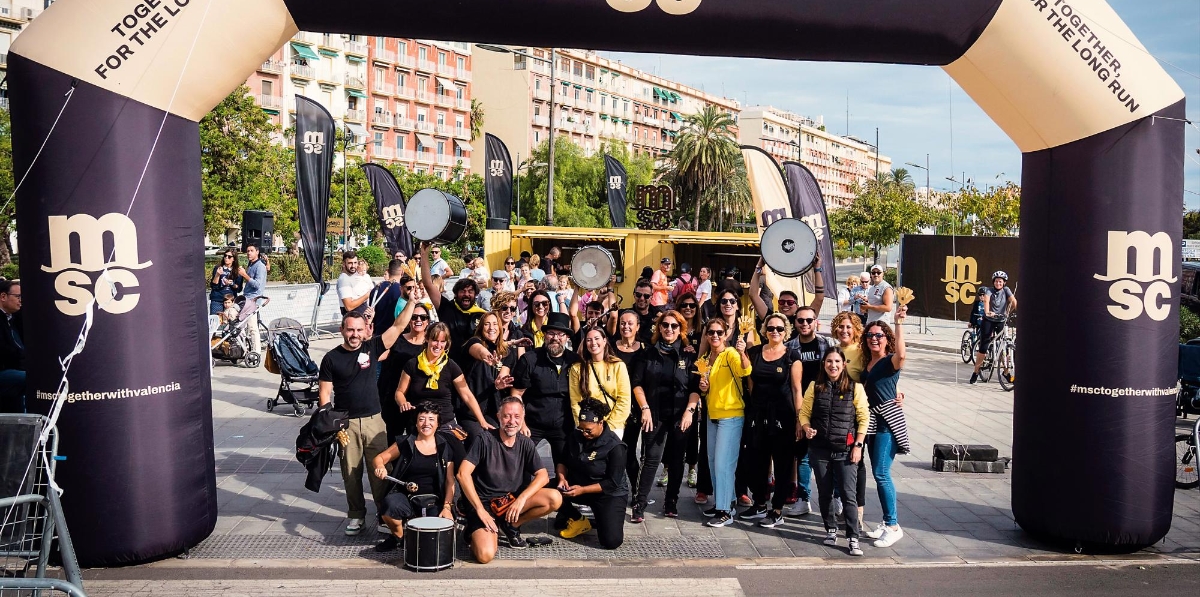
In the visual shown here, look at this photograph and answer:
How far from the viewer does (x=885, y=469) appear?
7.23 meters

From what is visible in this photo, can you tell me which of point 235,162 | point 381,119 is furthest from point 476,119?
point 235,162

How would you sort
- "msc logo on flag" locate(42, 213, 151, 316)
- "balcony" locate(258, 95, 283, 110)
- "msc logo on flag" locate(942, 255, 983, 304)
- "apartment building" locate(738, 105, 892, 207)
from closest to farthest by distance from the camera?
1. "msc logo on flag" locate(42, 213, 151, 316)
2. "msc logo on flag" locate(942, 255, 983, 304)
3. "balcony" locate(258, 95, 283, 110)
4. "apartment building" locate(738, 105, 892, 207)

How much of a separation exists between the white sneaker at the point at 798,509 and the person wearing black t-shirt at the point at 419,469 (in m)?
2.78

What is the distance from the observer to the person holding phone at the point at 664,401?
769 centimetres

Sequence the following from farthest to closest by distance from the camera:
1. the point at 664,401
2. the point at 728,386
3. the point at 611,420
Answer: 1. the point at 664,401
2. the point at 728,386
3. the point at 611,420

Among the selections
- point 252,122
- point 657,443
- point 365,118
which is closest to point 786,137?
point 365,118

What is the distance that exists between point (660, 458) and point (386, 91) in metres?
66.8

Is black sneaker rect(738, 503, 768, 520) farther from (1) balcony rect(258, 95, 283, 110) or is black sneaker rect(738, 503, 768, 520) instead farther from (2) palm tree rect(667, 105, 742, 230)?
(1) balcony rect(258, 95, 283, 110)

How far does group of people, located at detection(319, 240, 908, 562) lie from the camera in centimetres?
698

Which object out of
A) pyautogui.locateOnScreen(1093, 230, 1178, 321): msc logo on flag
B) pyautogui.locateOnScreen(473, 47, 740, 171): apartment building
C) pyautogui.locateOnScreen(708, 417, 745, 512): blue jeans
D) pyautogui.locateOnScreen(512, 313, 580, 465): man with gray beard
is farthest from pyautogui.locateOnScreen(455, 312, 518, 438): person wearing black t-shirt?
pyautogui.locateOnScreen(473, 47, 740, 171): apartment building

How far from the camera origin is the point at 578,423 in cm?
712

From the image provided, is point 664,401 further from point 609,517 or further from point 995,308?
point 995,308

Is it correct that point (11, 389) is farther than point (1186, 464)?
No

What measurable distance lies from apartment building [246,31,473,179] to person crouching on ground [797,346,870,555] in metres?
57.4
